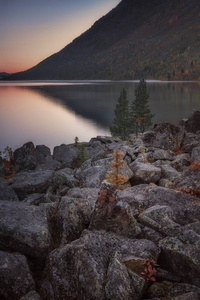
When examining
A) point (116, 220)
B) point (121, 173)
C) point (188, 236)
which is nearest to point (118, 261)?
point (116, 220)

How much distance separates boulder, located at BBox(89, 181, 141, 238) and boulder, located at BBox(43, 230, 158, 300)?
0.38 m

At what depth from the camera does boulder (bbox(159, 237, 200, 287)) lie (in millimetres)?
5164

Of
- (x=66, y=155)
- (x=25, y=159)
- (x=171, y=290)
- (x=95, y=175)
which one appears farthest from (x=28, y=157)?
(x=171, y=290)

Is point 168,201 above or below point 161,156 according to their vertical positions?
above

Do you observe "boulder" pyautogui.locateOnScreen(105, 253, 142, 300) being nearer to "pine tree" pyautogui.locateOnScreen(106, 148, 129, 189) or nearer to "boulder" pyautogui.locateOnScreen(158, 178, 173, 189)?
"pine tree" pyautogui.locateOnScreen(106, 148, 129, 189)

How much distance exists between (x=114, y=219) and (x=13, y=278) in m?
3.04

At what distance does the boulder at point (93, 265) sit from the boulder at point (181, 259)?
30cm

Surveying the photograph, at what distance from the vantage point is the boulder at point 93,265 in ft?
16.0

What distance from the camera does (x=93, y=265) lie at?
17.0 ft

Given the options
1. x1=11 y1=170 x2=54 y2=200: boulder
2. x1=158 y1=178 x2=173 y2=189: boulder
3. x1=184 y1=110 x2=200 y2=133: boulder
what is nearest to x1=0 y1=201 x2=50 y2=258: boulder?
x1=158 y1=178 x2=173 y2=189: boulder

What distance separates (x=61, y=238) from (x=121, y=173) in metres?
6.04

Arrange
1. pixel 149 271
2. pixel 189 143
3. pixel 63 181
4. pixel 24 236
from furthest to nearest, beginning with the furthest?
pixel 189 143 < pixel 63 181 < pixel 24 236 < pixel 149 271

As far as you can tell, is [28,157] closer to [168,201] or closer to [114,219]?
[168,201]

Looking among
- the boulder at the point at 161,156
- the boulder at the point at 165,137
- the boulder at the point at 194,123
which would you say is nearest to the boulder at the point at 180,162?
the boulder at the point at 161,156
